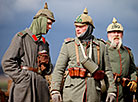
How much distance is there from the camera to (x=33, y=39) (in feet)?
24.7

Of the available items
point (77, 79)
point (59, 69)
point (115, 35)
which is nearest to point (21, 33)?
point (59, 69)

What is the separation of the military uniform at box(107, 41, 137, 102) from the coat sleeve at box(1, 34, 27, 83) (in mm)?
3032

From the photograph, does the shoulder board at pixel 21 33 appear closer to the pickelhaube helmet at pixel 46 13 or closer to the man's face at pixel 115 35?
the pickelhaube helmet at pixel 46 13

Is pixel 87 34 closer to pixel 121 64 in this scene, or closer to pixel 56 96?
pixel 56 96

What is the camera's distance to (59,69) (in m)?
7.50

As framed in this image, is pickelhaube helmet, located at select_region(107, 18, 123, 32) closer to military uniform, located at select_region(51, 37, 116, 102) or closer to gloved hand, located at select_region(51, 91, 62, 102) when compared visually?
military uniform, located at select_region(51, 37, 116, 102)

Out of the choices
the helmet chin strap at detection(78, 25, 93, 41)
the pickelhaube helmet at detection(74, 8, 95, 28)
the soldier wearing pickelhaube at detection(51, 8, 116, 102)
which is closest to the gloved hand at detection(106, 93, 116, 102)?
the soldier wearing pickelhaube at detection(51, 8, 116, 102)

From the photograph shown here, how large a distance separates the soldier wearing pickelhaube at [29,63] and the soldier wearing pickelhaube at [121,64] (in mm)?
2424

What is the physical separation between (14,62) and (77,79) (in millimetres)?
1191

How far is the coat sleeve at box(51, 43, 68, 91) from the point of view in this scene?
740cm

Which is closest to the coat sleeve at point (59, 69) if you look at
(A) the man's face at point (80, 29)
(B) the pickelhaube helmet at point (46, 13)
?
(A) the man's face at point (80, 29)

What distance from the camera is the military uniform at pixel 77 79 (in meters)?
7.34

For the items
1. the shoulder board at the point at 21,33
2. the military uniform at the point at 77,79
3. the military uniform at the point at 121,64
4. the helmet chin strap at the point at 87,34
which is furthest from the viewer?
the military uniform at the point at 121,64

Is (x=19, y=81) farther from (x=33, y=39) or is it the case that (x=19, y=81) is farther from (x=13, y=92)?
(x=33, y=39)
